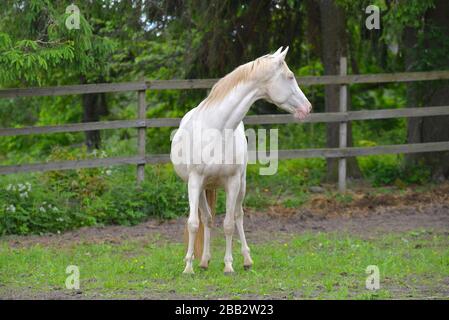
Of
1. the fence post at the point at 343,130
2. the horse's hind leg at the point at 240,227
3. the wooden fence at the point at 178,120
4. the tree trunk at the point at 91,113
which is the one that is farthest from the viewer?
the tree trunk at the point at 91,113

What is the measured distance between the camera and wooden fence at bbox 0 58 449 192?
11.3m

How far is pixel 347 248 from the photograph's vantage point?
933 centimetres

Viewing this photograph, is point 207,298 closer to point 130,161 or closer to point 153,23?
point 130,161

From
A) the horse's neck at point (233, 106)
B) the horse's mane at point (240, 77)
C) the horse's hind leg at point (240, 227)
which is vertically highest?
the horse's mane at point (240, 77)

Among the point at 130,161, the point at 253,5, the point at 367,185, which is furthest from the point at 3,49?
the point at 367,185

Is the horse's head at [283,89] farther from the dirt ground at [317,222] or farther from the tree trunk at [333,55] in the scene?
the tree trunk at [333,55]

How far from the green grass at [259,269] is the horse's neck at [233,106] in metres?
1.45

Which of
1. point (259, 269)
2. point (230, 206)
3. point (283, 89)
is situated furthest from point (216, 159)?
point (259, 269)

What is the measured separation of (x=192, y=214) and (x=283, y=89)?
1.49m

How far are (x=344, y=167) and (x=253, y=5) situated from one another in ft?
9.77

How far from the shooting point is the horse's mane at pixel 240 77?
7930 millimetres

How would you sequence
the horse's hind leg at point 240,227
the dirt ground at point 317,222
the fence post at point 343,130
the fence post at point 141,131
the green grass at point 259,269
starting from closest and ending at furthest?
the green grass at point 259,269 < the horse's hind leg at point 240,227 < the dirt ground at point 317,222 < the fence post at point 141,131 < the fence post at point 343,130

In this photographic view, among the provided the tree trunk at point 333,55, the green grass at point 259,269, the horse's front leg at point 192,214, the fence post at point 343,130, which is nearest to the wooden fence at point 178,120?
the fence post at point 343,130

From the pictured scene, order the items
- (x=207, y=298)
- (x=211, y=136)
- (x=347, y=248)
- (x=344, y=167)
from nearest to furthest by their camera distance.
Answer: (x=207, y=298), (x=211, y=136), (x=347, y=248), (x=344, y=167)
